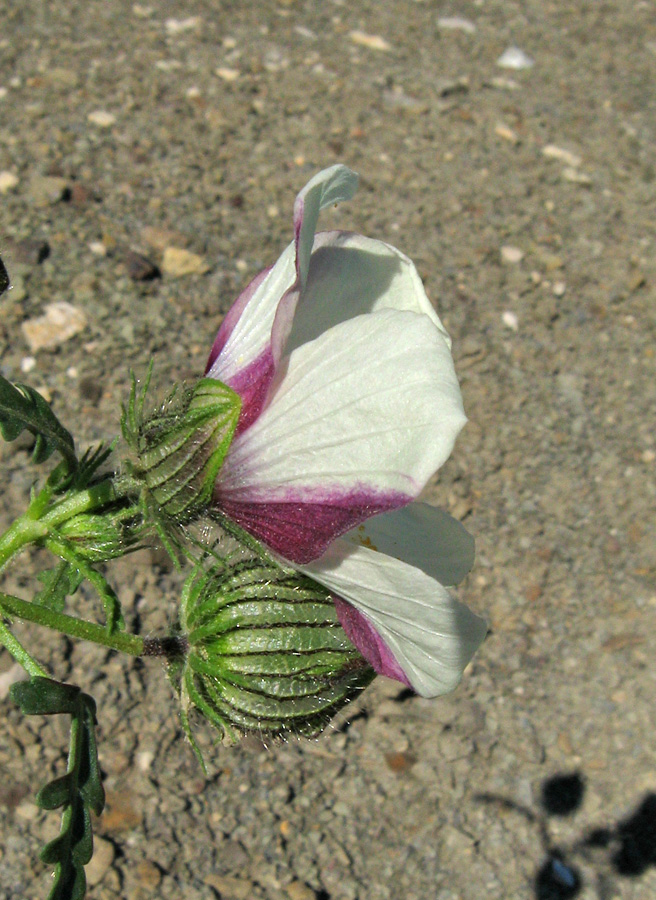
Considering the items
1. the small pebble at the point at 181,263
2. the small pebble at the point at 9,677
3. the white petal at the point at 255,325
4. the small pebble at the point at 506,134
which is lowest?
the small pebble at the point at 9,677

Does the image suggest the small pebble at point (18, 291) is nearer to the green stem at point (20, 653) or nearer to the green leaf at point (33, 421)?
the green leaf at point (33, 421)

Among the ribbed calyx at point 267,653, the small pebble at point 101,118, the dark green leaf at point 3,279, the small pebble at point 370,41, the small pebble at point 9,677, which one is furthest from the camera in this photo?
the small pebble at point 370,41

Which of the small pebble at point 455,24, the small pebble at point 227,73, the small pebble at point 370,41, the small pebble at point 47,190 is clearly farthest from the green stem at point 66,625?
the small pebble at point 455,24

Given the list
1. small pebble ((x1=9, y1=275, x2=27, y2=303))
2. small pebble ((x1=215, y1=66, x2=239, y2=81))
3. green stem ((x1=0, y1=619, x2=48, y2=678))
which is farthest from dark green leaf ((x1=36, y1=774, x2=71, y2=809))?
small pebble ((x1=215, y1=66, x2=239, y2=81))

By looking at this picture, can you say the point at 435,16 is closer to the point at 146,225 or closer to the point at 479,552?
the point at 146,225

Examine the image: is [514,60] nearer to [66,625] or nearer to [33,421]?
[33,421]

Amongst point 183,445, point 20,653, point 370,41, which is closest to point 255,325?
point 183,445

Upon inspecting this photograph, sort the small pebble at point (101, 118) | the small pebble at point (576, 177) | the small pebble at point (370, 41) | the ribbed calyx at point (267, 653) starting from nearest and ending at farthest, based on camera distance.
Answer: the ribbed calyx at point (267, 653) < the small pebble at point (101, 118) < the small pebble at point (576, 177) < the small pebble at point (370, 41)
